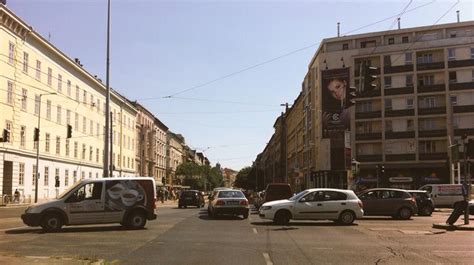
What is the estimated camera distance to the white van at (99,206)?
19.5 meters

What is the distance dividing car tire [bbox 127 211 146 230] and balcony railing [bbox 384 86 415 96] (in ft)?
202

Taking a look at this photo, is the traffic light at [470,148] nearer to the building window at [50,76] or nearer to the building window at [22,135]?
the building window at [22,135]

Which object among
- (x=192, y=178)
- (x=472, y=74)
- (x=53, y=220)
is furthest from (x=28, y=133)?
(x=192, y=178)

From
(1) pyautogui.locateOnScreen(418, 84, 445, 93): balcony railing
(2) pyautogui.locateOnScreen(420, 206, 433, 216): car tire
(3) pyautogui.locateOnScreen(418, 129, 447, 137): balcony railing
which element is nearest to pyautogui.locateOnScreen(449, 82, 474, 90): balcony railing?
(1) pyautogui.locateOnScreen(418, 84, 445, 93): balcony railing

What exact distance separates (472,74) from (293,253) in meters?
66.6

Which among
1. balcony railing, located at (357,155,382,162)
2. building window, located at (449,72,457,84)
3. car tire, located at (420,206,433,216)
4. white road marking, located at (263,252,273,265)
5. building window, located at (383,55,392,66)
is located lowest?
car tire, located at (420,206,433,216)

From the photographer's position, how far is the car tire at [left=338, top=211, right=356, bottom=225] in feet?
77.7

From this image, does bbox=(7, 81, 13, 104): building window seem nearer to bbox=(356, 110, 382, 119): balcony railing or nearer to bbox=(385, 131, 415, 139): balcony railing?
bbox=(356, 110, 382, 119): balcony railing

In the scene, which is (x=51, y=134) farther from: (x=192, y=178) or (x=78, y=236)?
(x=192, y=178)

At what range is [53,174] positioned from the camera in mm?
60938

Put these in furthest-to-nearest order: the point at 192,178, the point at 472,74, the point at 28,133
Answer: the point at 192,178
the point at 472,74
the point at 28,133

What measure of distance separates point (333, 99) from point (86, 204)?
55.5 meters

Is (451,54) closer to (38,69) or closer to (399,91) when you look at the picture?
(399,91)

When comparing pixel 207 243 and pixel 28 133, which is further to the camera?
pixel 28 133
